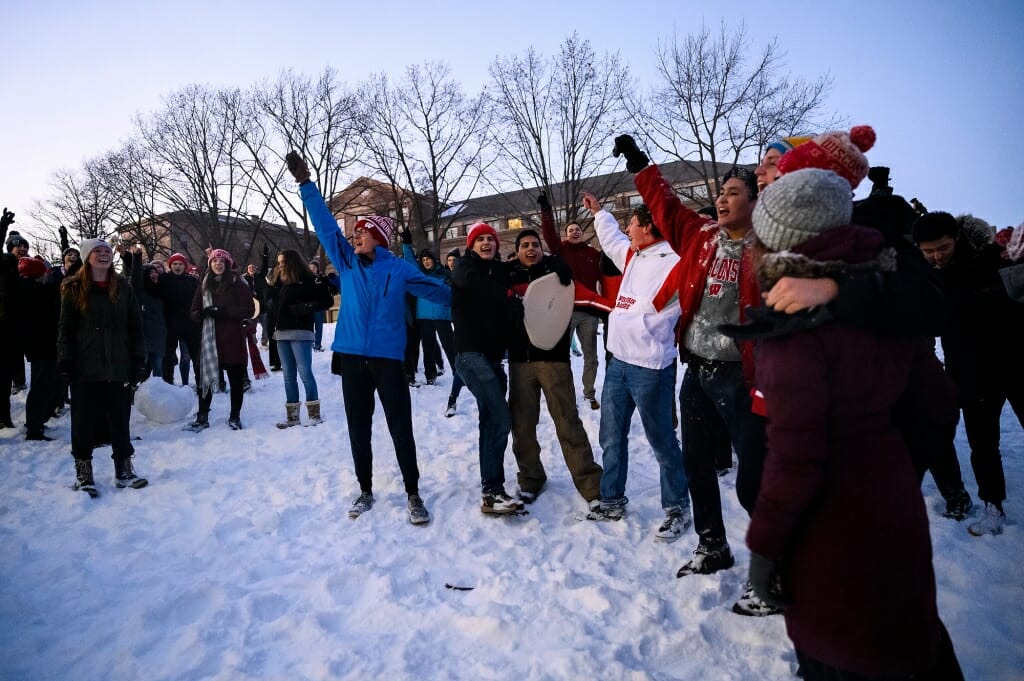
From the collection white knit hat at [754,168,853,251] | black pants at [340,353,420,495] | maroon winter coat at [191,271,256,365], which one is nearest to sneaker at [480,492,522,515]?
black pants at [340,353,420,495]

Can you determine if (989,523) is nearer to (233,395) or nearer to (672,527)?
(672,527)

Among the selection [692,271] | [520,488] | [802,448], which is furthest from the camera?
[520,488]

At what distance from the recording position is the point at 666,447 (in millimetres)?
3701

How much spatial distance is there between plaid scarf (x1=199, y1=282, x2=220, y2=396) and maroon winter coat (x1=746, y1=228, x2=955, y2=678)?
23.0 ft

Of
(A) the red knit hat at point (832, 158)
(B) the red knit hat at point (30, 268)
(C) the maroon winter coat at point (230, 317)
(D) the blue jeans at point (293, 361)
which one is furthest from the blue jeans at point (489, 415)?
(B) the red knit hat at point (30, 268)

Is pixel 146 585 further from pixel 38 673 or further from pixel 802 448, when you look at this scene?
pixel 802 448

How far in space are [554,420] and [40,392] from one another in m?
6.30

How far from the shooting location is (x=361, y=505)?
14.6ft

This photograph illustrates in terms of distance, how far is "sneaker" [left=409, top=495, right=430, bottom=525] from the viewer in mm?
4156

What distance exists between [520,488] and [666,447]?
1399 millimetres

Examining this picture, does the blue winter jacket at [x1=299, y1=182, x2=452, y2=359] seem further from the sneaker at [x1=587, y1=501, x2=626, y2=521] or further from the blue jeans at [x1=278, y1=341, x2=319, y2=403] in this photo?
the blue jeans at [x1=278, y1=341, x2=319, y2=403]

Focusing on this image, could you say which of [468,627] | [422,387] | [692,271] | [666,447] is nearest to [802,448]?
[692,271]

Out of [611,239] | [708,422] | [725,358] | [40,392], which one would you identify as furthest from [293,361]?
[725,358]

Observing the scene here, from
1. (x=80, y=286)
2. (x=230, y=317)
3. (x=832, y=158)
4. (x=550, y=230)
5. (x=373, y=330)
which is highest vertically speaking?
(x=550, y=230)
